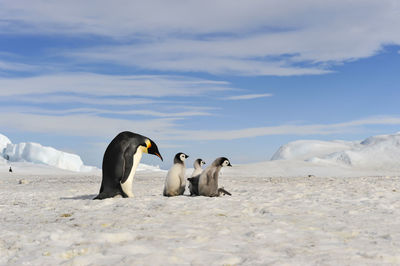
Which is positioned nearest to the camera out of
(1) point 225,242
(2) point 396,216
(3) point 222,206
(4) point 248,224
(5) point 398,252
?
(5) point 398,252

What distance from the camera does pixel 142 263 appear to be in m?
3.61

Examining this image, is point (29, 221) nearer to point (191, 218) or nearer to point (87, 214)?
point (87, 214)

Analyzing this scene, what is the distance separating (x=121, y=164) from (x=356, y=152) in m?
35.3

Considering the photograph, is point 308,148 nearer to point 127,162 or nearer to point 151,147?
point 151,147

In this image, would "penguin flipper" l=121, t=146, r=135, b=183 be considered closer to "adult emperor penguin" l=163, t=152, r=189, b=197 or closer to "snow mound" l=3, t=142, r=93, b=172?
"adult emperor penguin" l=163, t=152, r=189, b=197

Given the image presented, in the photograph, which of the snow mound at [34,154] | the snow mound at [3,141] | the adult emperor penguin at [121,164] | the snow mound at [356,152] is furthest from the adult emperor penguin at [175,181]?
the snow mound at [3,141]

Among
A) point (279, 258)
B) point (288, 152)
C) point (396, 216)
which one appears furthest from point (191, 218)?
point (288, 152)

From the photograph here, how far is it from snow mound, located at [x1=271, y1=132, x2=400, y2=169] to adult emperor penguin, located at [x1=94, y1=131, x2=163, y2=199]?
28614 mm

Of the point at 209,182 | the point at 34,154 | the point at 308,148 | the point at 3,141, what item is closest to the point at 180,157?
the point at 209,182

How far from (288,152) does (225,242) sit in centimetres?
5012

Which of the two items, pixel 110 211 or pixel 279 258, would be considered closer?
pixel 279 258

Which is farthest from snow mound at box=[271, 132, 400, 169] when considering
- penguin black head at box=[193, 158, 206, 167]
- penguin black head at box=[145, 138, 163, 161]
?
penguin black head at box=[145, 138, 163, 161]

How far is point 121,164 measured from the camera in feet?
29.4

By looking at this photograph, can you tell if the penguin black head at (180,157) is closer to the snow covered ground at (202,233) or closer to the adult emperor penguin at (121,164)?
the adult emperor penguin at (121,164)
